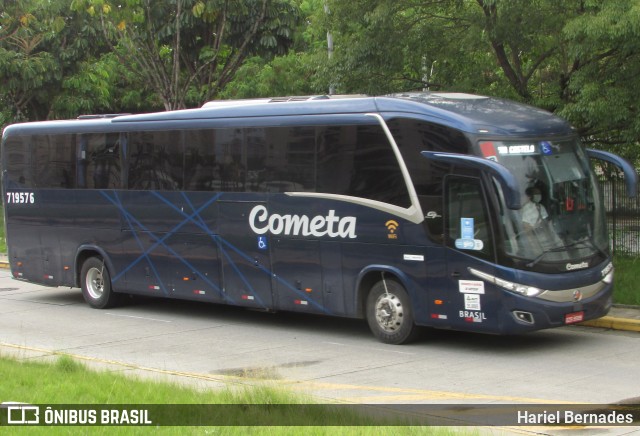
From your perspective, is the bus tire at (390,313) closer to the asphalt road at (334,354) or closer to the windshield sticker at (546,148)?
the asphalt road at (334,354)

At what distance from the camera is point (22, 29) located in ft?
103

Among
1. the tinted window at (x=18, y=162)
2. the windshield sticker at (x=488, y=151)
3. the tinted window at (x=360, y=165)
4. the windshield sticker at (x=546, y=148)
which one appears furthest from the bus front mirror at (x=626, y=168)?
the tinted window at (x=18, y=162)

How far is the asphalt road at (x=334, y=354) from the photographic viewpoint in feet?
34.5

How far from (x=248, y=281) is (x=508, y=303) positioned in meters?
4.74

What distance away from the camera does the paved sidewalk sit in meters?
14.3

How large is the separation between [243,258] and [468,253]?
14.0 feet

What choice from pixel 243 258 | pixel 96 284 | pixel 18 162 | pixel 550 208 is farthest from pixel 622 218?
pixel 18 162

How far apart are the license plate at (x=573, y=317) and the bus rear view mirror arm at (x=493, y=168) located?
5.44ft

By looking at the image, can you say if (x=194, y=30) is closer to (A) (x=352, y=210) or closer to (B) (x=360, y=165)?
(B) (x=360, y=165)

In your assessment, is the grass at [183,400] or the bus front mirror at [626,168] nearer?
the grass at [183,400]

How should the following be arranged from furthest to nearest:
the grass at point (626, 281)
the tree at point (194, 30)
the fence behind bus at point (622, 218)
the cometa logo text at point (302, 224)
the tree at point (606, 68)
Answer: the tree at point (194, 30), the fence behind bus at point (622, 218), the grass at point (626, 281), the tree at point (606, 68), the cometa logo text at point (302, 224)

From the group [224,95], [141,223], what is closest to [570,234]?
[141,223]

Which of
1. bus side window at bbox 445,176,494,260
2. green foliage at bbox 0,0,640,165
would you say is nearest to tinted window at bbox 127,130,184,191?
green foliage at bbox 0,0,640,165

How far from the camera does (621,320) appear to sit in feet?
47.3
